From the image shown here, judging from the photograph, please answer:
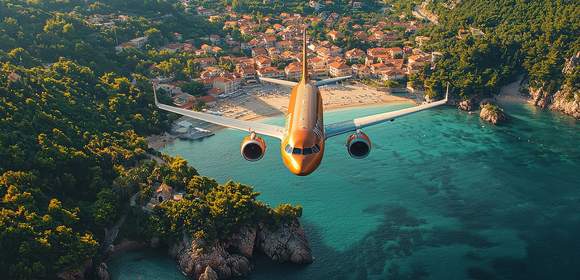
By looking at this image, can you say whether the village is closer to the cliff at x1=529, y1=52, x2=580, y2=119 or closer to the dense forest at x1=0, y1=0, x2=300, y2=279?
the dense forest at x1=0, y1=0, x2=300, y2=279

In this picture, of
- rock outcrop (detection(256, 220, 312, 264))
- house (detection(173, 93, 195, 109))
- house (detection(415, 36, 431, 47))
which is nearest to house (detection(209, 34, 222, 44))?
house (detection(173, 93, 195, 109))

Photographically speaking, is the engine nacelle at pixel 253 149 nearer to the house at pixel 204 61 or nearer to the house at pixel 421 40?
the house at pixel 204 61

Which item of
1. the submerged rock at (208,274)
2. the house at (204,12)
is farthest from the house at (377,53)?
the submerged rock at (208,274)

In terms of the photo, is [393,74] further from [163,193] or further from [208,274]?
[208,274]

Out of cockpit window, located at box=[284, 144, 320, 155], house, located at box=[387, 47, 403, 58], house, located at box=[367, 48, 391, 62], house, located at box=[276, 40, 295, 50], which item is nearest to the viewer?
cockpit window, located at box=[284, 144, 320, 155]

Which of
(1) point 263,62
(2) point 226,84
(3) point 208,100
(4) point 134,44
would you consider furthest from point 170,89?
(1) point 263,62

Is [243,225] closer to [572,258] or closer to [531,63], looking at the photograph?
[572,258]

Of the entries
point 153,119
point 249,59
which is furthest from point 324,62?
point 153,119
